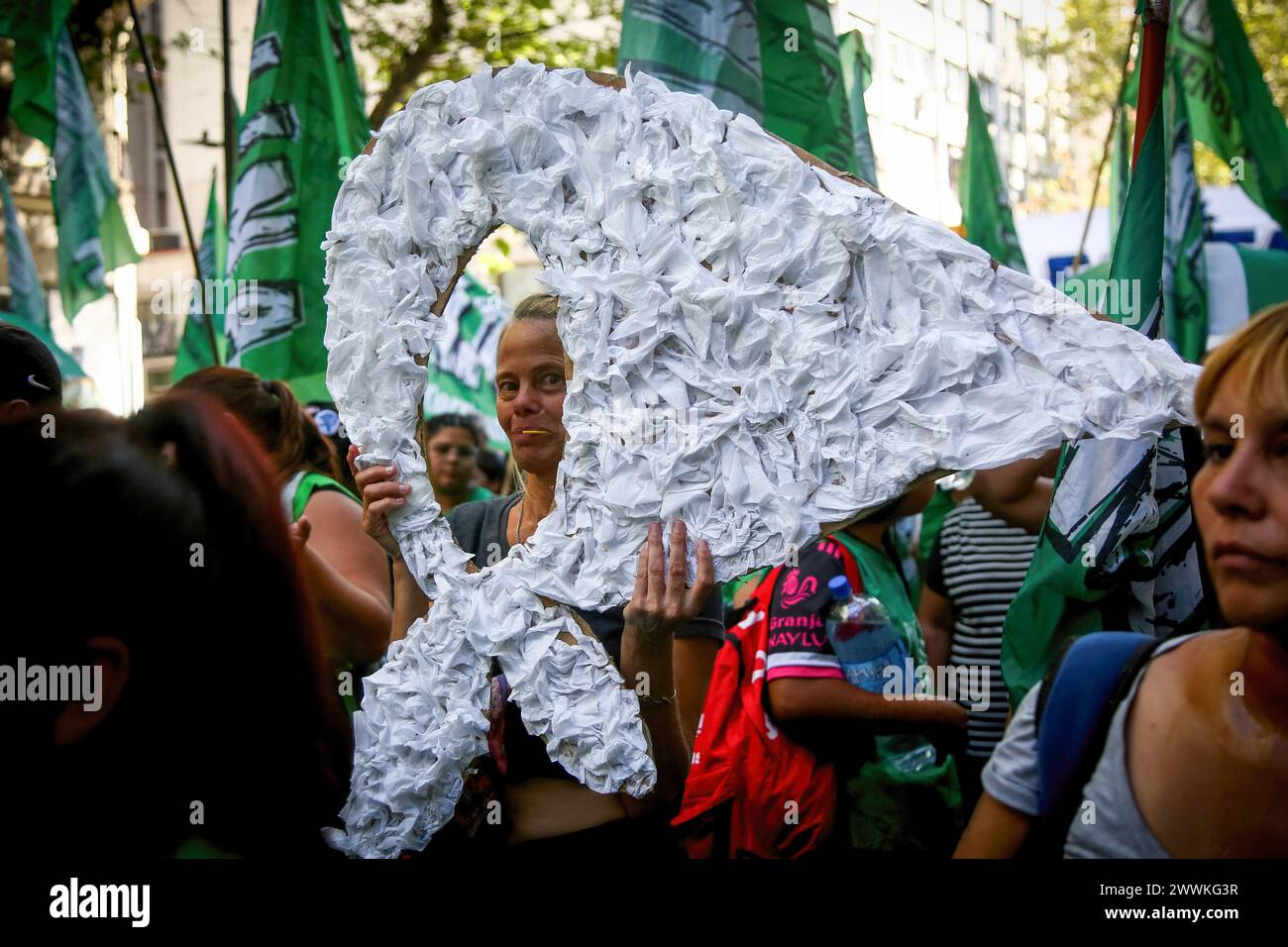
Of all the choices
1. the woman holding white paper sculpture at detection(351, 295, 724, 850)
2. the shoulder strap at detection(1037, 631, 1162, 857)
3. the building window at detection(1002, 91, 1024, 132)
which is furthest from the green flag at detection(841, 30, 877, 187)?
the shoulder strap at detection(1037, 631, 1162, 857)

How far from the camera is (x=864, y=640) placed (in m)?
2.32

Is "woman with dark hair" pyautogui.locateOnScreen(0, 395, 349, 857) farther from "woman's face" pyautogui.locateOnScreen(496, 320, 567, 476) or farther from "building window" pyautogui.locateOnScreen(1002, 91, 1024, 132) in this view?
"building window" pyautogui.locateOnScreen(1002, 91, 1024, 132)

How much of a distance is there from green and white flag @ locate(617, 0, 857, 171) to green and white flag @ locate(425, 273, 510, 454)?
1.89m

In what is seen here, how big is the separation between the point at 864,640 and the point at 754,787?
360 millimetres

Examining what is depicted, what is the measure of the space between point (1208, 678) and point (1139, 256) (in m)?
0.97

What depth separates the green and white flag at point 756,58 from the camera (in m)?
2.88

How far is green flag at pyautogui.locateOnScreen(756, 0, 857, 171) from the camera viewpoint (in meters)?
3.16

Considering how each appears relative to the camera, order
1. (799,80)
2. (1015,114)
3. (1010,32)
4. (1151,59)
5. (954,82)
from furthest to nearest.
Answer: (1015,114)
(954,82)
(1010,32)
(799,80)
(1151,59)

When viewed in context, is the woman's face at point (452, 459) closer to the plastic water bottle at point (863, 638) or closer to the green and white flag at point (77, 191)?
the green and white flag at point (77, 191)

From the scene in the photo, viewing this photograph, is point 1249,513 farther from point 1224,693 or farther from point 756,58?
point 756,58

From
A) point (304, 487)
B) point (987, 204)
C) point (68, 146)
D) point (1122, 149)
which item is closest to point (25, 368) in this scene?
point (304, 487)

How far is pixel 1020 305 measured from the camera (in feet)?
5.17
